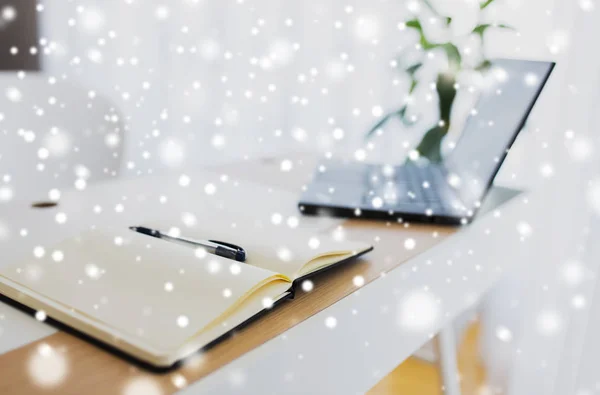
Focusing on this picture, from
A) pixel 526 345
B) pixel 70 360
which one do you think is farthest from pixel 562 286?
pixel 70 360

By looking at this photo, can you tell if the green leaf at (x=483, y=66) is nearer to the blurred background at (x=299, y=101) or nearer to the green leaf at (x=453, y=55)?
the green leaf at (x=453, y=55)

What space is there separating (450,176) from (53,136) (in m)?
0.96

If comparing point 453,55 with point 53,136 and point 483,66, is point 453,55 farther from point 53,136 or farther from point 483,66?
point 53,136

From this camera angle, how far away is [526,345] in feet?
4.54

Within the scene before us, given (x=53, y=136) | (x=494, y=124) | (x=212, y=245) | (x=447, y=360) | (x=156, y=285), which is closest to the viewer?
(x=156, y=285)

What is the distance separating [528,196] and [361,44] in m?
0.81

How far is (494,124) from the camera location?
0.95 meters

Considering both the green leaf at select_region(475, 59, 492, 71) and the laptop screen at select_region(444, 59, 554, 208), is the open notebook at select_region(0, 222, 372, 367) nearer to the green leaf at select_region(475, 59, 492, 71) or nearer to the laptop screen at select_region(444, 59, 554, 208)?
the laptop screen at select_region(444, 59, 554, 208)

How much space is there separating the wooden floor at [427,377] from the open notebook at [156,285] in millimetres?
1003

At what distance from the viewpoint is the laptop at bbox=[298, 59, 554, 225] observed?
0.84 meters

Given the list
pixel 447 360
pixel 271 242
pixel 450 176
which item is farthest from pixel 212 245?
pixel 447 360

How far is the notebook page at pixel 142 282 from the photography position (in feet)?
1.49

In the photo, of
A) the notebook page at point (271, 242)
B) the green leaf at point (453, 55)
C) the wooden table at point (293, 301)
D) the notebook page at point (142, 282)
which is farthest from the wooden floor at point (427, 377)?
the notebook page at point (142, 282)

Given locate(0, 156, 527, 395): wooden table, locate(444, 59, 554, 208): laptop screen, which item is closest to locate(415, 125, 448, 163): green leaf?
locate(444, 59, 554, 208): laptop screen
